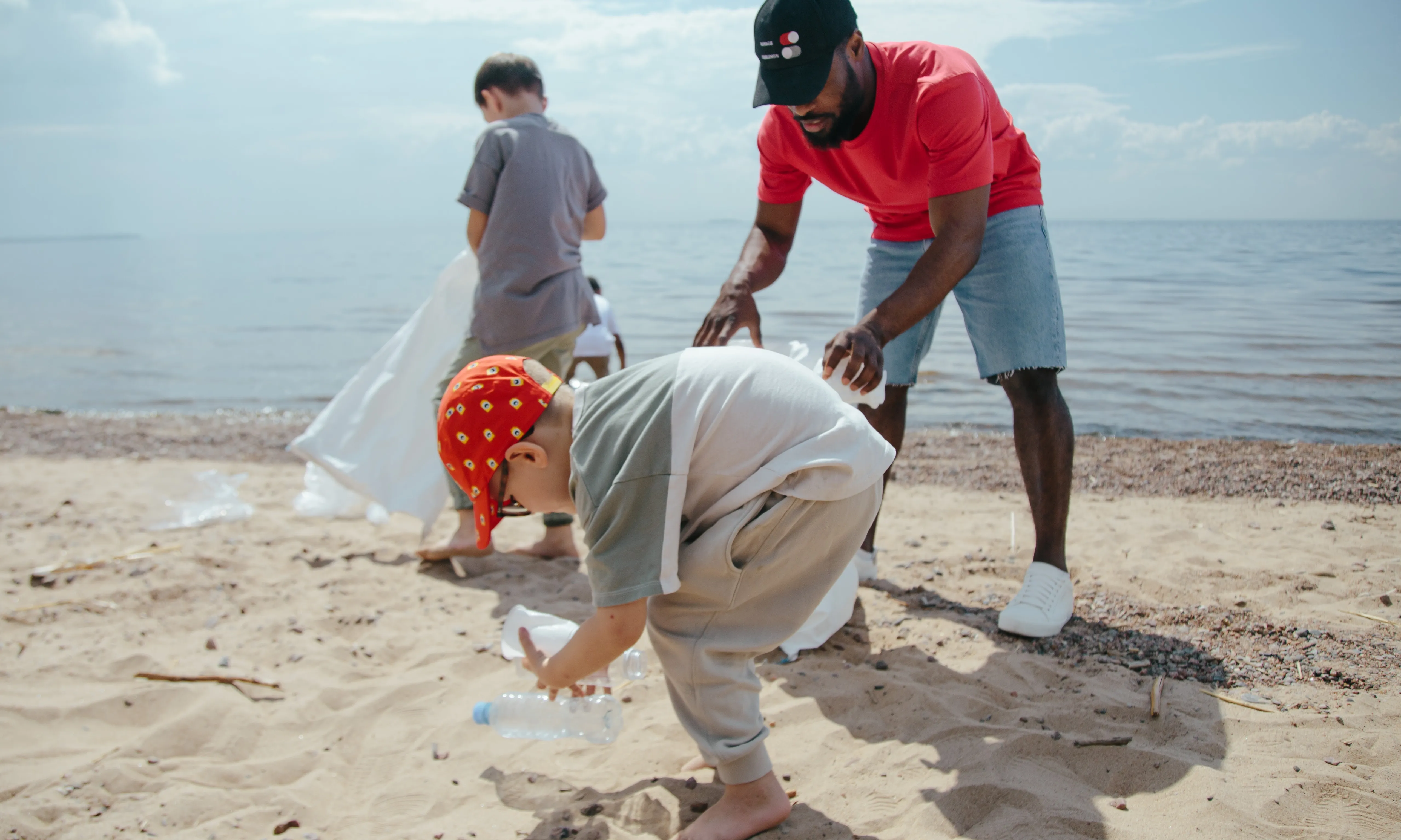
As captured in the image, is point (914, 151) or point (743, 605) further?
point (914, 151)

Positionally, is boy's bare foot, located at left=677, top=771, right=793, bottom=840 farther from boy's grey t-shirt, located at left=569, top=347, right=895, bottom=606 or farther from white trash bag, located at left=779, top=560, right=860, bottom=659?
white trash bag, located at left=779, top=560, right=860, bottom=659

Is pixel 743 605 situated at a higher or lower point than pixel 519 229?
lower

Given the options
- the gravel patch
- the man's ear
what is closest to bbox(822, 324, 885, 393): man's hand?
the man's ear

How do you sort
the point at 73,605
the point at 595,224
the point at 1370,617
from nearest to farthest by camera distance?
the point at 1370,617, the point at 73,605, the point at 595,224

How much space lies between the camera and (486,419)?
5.66ft

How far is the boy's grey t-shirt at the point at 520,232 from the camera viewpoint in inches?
144

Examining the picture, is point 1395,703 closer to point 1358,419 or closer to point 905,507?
point 905,507

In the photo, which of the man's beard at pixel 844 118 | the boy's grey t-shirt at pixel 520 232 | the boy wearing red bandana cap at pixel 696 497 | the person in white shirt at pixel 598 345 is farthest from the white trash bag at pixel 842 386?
the person in white shirt at pixel 598 345

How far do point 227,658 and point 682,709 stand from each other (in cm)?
180

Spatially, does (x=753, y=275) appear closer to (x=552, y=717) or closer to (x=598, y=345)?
(x=552, y=717)

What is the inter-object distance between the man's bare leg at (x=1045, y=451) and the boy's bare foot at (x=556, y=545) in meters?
1.99

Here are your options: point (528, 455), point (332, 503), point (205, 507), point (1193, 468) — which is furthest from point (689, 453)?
point (1193, 468)

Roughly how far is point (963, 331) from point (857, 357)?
8.64m

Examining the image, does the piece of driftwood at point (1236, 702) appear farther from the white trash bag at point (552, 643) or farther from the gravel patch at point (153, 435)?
the gravel patch at point (153, 435)
